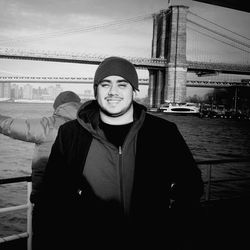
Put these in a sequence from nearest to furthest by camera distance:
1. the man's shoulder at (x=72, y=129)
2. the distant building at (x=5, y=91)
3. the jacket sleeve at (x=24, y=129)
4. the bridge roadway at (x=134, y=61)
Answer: the man's shoulder at (x=72, y=129), the jacket sleeve at (x=24, y=129), the bridge roadway at (x=134, y=61), the distant building at (x=5, y=91)

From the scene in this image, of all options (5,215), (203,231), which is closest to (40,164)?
(203,231)

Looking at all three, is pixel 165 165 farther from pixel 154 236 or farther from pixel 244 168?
pixel 244 168

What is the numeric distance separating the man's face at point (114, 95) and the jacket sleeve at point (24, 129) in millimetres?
454

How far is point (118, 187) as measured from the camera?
128cm

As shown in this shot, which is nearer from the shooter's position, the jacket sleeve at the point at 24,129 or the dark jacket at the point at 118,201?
the dark jacket at the point at 118,201

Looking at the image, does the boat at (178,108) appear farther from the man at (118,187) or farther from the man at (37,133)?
the man at (118,187)

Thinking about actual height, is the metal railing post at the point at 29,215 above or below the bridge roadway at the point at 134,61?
below

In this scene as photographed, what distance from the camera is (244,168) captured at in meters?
11.8

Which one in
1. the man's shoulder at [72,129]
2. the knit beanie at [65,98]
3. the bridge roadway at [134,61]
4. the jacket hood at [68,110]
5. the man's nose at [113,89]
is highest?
the bridge roadway at [134,61]

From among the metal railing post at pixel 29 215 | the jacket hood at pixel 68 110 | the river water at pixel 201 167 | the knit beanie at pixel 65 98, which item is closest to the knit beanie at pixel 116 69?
the jacket hood at pixel 68 110

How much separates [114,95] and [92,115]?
0.47 ft

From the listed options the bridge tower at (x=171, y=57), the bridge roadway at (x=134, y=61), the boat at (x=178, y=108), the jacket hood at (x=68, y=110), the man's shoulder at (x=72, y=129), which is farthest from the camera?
the bridge tower at (x=171, y=57)

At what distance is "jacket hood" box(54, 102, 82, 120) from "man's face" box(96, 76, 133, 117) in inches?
17.2

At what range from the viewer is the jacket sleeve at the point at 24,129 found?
1710mm
